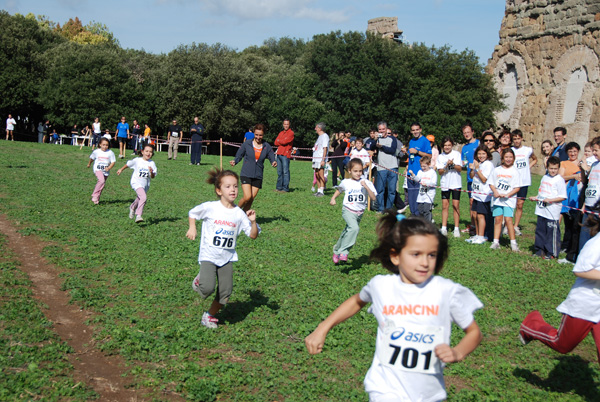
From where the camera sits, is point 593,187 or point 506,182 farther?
point 506,182

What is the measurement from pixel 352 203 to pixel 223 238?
3.33m

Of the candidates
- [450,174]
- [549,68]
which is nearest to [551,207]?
[450,174]

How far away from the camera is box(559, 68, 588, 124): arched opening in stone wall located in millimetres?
35688

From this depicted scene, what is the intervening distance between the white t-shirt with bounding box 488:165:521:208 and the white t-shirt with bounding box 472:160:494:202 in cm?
27

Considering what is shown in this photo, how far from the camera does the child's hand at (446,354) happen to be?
307 cm

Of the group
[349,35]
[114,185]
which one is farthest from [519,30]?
[114,185]

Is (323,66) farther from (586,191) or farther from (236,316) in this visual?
(236,316)

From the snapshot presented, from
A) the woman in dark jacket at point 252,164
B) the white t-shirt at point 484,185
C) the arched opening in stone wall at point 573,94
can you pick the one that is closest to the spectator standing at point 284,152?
the woman in dark jacket at point 252,164

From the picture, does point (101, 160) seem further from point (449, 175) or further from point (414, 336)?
point (414, 336)

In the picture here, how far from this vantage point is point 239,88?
49812 mm

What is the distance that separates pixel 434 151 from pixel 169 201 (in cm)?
728

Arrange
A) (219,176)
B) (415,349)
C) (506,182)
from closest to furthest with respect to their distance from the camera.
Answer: (415,349) < (219,176) < (506,182)

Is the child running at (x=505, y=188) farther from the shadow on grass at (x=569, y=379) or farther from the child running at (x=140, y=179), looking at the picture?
the child running at (x=140, y=179)

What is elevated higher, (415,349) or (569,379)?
(415,349)
